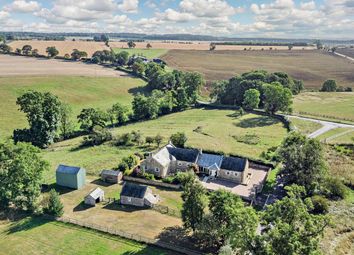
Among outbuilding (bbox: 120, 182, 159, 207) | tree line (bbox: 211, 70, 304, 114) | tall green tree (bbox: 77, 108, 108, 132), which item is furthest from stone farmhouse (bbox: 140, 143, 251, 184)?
tree line (bbox: 211, 70, 304, 114)

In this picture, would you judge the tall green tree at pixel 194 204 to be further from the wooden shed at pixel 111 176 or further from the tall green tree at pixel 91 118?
the tall green tree at pixel 91 118

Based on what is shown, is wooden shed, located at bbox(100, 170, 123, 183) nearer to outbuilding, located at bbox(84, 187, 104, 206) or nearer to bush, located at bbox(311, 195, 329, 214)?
outbuilding, located at bbox(84, 187, 104, 206)

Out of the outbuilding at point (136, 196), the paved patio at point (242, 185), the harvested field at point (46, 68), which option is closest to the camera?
the outbuilding at point (136, 196)

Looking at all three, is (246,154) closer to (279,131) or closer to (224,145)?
(224,145)

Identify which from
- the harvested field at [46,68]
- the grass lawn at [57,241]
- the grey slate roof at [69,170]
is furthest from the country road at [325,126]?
the harvested field at [46,68]

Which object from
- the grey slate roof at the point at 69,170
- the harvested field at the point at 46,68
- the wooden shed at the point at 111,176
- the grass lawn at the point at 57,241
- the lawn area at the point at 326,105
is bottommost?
the grass lawn at the point at 57,241

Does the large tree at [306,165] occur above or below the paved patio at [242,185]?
above

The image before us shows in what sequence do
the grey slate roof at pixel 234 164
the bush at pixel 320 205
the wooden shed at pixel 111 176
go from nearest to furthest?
the bush at pixel 320 205 → the wooden shed at pixel 111 176 → the grey slate roof at pixel 234 164

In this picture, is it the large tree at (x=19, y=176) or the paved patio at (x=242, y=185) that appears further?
the paved patio at (x=242, y=185)
